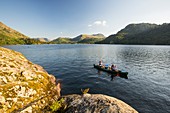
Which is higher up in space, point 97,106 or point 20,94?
point 20,94

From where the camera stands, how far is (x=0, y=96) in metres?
7.82

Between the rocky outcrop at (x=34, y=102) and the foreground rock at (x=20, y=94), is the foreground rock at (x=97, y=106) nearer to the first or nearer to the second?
the rocky outcrop at (x=34, y=102)

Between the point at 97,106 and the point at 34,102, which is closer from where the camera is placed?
the point at 97,106

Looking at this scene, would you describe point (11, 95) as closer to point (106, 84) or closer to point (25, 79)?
point (25, 79)

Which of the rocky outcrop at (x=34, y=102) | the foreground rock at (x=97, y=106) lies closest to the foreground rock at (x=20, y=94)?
the rocky outcrop at (x=34, y=102)

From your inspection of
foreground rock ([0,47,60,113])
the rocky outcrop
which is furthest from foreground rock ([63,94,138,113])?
foreground rock ([0,47,60,113])

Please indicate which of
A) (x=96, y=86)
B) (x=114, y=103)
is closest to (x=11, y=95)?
(x=114, y=103)

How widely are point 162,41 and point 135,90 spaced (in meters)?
222

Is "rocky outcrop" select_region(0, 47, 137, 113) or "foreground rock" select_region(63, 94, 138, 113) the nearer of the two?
"foreground rock" select_region(63, 94, 138, 113)

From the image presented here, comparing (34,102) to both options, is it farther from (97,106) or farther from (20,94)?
(97,106)

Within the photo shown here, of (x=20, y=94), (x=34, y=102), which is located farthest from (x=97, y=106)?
(x=20, y=94)

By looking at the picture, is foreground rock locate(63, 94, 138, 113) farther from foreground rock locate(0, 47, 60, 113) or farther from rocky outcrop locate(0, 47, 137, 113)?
foreground rock locate(0, 47, 60, 113)

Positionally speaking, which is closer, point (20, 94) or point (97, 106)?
point (97, 106)

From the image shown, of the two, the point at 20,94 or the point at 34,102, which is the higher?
the point at 20,94
